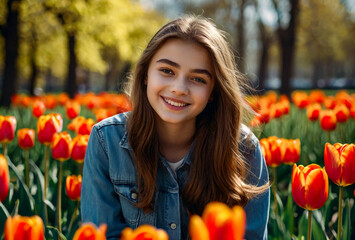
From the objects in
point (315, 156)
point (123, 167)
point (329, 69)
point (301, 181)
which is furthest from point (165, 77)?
point (329, 69)

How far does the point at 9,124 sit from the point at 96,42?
10030 millimetres

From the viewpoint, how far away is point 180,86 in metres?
1.75

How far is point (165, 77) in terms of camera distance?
1843 mm

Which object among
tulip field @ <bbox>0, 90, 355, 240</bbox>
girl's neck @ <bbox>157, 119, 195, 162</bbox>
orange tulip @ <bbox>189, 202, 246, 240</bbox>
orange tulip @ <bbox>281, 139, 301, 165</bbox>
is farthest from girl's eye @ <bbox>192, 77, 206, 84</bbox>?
orange tulip @ <bbox>189, 202, 246, 240</bbox>

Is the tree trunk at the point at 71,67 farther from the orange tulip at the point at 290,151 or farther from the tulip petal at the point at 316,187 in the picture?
the tulip petal at the point at 316,187

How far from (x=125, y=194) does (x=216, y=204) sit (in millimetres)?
1108

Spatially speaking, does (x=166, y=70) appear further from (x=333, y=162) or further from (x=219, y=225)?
(x=219, y=225)

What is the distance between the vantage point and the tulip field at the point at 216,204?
818 mm

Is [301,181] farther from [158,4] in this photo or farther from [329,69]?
[329,69]

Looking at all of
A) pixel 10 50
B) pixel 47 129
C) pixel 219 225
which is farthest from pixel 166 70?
pixel 10 50

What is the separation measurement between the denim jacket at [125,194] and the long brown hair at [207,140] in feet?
0.16

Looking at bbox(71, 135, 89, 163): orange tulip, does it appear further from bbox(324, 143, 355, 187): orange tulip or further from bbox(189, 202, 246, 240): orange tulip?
bbox(189, 202, 246, 240): orange tulip

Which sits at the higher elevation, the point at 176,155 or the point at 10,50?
the point at 10,50

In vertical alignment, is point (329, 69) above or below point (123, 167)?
above
